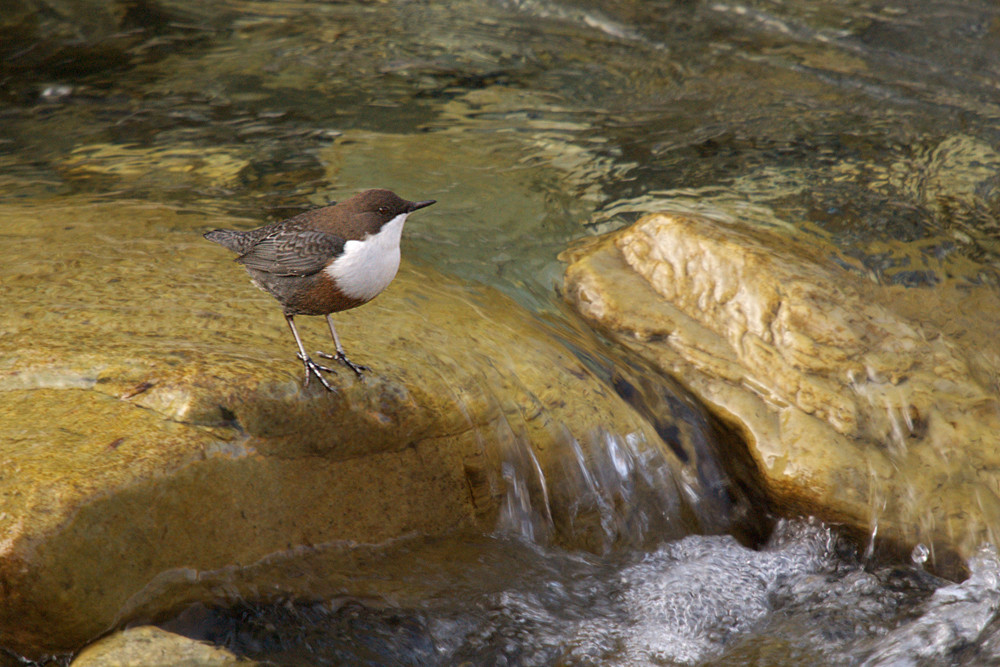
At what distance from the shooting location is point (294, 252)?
3.23 m

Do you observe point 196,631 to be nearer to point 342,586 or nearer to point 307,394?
point 342,586

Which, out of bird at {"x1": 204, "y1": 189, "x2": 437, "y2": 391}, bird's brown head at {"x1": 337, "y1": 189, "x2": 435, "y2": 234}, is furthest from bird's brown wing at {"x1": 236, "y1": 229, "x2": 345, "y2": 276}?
bird's brown head at {"x1": 337, "y1": 189, "x2": 435, "y2": 234}

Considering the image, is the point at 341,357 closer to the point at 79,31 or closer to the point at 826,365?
the point at 826,365

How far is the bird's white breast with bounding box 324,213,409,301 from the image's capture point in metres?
3.09

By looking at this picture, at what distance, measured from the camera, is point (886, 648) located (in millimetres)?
3406

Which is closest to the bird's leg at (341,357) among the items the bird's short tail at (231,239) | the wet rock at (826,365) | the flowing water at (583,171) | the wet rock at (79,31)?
the bird's short tail at (231,239)

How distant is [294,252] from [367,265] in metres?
0.33

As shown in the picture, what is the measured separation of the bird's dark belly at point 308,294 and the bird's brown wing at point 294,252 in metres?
0.03

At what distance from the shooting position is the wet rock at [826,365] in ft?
12.9

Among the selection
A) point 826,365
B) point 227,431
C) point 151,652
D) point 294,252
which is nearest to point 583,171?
point 826,365

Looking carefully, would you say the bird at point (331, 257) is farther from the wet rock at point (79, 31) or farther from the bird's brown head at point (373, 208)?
the wet rock at point (79, 31)

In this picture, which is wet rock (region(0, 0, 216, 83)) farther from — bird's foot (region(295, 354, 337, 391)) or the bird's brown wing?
bird's foot (region(295, 354, 337, 391))

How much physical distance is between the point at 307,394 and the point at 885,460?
2.64 metres

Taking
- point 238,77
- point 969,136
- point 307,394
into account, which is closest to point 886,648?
point 307,394
